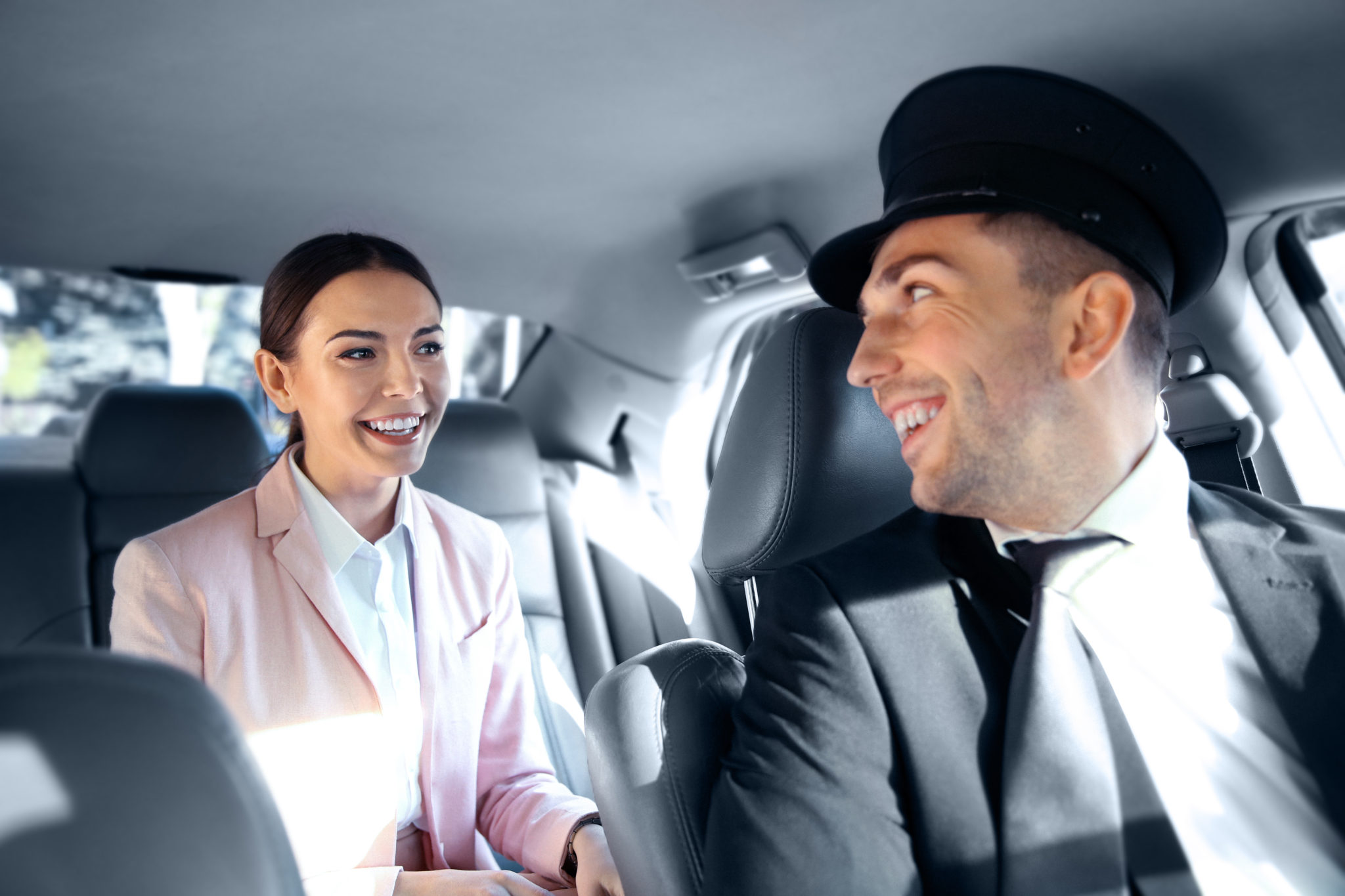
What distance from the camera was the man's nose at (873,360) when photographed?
1392 millimetres

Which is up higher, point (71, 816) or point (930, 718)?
point (71, 816)

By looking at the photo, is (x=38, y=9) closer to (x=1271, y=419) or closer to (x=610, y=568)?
(x=610, y=568)

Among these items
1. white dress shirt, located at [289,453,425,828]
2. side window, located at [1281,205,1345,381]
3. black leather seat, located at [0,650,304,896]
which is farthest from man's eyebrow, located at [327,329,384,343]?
side window, located at [1281,205,1345,381]

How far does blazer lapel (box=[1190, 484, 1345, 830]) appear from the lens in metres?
1.18

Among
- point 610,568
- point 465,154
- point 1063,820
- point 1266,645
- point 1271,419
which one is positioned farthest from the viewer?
point 610,568

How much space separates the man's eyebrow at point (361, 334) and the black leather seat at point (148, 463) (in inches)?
33.7

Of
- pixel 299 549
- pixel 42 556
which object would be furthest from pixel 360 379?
pixel 42 556

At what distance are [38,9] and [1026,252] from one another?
60.1 inches

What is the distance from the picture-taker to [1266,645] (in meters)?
1.25

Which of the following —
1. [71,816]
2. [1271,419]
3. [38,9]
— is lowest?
[1271,419]

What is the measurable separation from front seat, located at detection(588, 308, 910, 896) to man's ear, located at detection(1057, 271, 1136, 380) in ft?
0.98

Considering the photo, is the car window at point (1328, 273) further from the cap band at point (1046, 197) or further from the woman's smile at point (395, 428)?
the woman's smile at point (395, 428)

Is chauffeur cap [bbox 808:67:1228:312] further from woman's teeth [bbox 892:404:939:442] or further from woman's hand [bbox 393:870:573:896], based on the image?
woman's hand [bbox 393:870:573:896]

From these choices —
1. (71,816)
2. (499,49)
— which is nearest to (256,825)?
(71,816)
